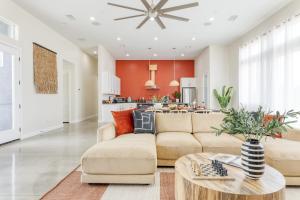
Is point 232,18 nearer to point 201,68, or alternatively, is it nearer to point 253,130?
point 201,68

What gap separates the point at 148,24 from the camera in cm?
621

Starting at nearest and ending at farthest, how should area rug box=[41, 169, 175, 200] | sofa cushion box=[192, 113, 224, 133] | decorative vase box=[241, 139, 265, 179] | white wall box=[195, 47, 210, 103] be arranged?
decorative vase box=[241, 139, 265, 179] → area rug box=[41, 169, 175, 200] → sofa cushion box=[192, 113, 224, 133] → white wall box=[195, 47, 210, 103]

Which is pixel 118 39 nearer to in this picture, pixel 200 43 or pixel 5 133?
pixel 200 43

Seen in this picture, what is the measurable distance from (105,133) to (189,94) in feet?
28.7

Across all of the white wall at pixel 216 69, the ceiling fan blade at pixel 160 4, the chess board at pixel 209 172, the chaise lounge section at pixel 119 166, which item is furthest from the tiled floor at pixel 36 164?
the white wall at pixel 216 69

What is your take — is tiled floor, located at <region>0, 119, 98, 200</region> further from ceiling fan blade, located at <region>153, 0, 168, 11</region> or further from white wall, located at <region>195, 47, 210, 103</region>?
white wall, located at <region>195, 47, 210, 103</region>

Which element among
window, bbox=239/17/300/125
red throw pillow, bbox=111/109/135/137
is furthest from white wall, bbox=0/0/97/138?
window, bbox=239/17/300/125

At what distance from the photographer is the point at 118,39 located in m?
7.77

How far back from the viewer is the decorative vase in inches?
64.6

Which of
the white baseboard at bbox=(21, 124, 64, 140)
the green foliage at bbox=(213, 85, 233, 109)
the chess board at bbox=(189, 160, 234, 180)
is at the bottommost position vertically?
the white baseboard at bbox=(21, 124, 64, 140)

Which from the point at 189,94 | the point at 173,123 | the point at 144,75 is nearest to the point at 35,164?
the point at 173,123

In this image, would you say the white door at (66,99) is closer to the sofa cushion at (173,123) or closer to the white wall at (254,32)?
the sofa cushion at (173,123)

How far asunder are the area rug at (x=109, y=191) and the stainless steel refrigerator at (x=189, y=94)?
8881mm

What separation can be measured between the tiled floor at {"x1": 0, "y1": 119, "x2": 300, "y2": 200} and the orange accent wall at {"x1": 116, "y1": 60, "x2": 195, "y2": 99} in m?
6.84
